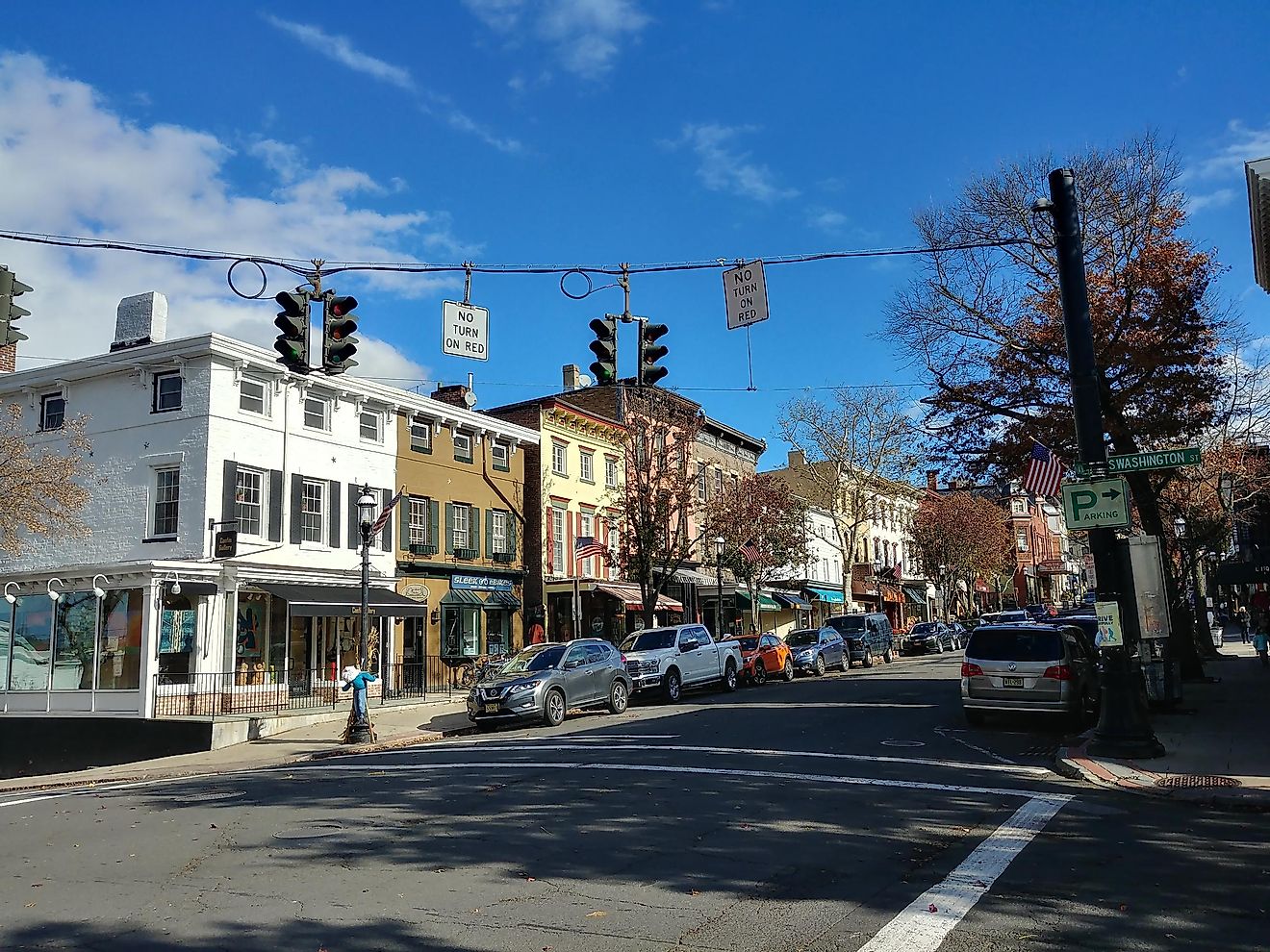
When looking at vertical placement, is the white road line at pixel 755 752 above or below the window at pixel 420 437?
below

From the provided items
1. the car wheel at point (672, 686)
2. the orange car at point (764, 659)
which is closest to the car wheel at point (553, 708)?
the car wheel at point (672, 686)

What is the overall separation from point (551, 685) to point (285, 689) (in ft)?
33.4

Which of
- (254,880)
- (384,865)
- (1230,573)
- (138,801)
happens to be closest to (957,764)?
(384,865)

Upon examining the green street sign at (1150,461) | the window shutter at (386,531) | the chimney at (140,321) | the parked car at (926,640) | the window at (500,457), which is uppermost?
the chimney at (140,321)

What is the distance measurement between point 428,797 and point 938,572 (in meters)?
52.0

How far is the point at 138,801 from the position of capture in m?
12.3

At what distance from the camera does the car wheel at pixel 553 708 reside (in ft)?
65.1

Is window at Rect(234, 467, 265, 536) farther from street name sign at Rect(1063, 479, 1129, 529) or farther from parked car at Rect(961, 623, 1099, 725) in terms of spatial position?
A: street name sign at Rect(1063, 479, 1129, 529)

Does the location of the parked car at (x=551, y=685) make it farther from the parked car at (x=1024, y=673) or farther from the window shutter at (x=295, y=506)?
the window shutter at (x=295, y=506)

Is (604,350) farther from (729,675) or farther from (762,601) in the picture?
(762,601)

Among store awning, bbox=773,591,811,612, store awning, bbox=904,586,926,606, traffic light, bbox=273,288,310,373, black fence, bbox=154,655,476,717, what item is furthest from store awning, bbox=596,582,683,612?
store awning, bbox=904,586,926,606

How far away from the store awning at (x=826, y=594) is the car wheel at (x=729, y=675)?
27.2 metres

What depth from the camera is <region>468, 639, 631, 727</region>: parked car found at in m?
19.6

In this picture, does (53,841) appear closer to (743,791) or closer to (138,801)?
(138,801)
